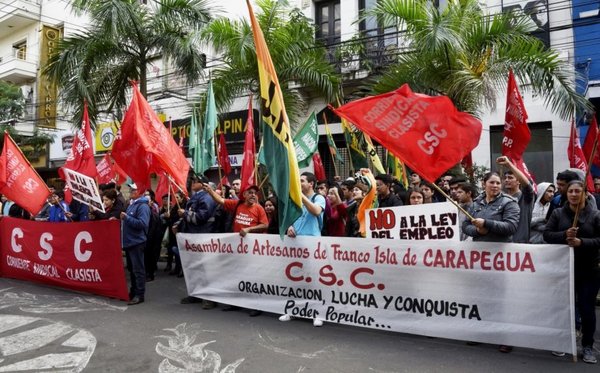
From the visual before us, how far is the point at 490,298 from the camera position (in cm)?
428

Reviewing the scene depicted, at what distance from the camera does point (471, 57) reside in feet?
29.0

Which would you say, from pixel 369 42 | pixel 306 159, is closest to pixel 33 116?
pixel 369 42

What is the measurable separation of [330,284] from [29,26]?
2612cm

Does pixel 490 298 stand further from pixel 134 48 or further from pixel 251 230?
pixel 134 48

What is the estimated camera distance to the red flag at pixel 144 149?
20.6 feet

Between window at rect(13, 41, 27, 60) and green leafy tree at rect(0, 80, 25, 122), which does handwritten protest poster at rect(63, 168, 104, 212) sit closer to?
green leafy tree at rect(0, 80, 25, 122)

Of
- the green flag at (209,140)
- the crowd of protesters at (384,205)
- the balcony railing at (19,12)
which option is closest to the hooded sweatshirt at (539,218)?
the crowd of protesters at (384,205)

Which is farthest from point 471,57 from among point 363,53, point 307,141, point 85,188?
point 85,188

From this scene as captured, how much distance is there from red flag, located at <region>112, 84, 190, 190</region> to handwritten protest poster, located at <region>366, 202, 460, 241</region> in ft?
8.99

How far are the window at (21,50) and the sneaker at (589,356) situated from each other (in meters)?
27.8

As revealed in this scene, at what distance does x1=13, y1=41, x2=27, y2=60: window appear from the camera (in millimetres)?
24875

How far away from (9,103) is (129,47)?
9.03 m

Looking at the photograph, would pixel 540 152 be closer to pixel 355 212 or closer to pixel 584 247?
pixel 355 212

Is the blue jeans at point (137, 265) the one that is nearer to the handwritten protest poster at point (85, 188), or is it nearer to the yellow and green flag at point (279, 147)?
the handwritten protest poster at point (85, 188)
